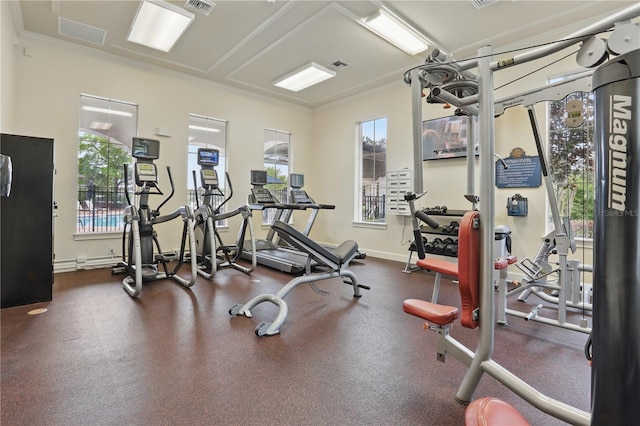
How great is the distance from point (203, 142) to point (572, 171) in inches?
226

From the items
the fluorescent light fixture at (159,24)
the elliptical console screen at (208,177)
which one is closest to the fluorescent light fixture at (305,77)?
the fluorescent light fixture at (159,24)

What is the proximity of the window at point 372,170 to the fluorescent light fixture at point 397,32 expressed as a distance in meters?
1.81

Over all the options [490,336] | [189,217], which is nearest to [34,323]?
[189,217]

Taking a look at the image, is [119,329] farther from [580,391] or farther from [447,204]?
[447,204]

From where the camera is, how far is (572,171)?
3248 millimetres

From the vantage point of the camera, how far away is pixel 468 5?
12.0ft

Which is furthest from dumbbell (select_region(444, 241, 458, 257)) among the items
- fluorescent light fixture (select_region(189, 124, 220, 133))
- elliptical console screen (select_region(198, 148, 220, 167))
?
fluorescent light fixture (select_region(189, 124, 220, 133))

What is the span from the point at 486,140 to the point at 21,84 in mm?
5814

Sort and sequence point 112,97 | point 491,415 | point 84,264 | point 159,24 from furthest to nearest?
1. point 112,97
2. point 84,264
3. point 159,24
4. point 491,415

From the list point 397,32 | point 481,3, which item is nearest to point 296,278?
point 397,32

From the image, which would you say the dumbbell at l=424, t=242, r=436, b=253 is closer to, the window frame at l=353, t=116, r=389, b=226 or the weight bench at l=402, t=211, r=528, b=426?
the window frame at l=353, t=116, r=389, b=226

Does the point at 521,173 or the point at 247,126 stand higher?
the point at 247,126

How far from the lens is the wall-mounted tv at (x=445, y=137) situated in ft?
16.6

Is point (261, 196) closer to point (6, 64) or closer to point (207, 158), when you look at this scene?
point (207, 158)
